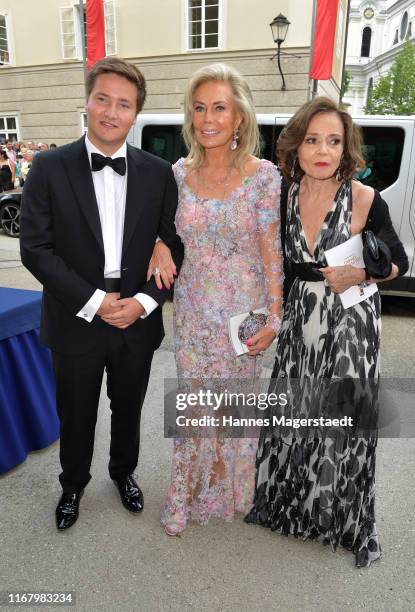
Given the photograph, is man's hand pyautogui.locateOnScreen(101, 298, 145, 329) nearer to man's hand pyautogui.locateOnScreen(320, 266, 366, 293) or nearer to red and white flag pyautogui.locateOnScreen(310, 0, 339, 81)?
man's hand pyautogui.locateOnScreen(320, 266, 366, 293)

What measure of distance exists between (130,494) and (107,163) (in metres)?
1.60

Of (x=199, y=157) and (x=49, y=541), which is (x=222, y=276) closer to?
(x=199, y=157)

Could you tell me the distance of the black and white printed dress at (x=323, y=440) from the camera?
1.98m

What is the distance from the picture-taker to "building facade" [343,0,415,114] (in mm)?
60438

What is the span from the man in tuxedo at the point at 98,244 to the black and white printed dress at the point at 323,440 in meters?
0.57

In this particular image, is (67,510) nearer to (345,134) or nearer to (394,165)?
(345,134)

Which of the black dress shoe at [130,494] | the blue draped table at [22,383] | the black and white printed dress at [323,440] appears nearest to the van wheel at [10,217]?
the blue draped table at [22,383]

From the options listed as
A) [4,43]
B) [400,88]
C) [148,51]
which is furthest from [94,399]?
[400,88]

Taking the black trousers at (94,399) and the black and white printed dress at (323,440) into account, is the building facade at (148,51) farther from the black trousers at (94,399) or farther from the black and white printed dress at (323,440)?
the black trousers at (94,399)

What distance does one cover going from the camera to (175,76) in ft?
47.5

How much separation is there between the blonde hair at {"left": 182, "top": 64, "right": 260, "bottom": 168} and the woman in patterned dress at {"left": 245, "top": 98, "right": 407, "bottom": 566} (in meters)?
0.14

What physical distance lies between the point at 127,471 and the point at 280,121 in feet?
14.5

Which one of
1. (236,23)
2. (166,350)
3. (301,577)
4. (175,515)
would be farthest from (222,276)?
(236,23)

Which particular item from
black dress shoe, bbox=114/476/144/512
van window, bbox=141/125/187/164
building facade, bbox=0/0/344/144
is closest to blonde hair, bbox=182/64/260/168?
black dress shoe, bbox=114/476/144/512
